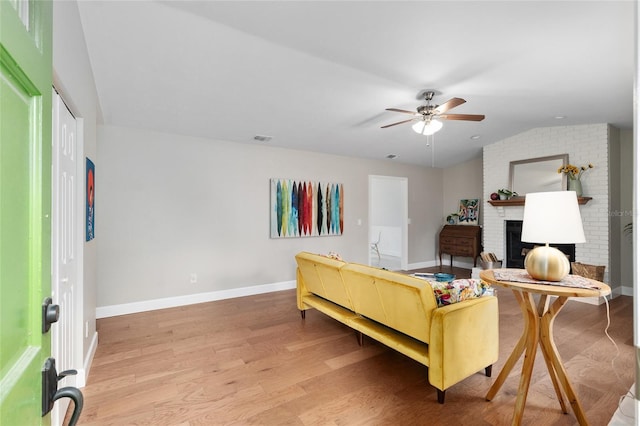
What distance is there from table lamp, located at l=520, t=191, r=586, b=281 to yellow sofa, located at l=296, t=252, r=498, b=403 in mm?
504

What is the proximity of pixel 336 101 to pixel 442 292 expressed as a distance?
8.14 feet

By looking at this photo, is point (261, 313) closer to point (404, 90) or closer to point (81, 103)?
point (81, 103)

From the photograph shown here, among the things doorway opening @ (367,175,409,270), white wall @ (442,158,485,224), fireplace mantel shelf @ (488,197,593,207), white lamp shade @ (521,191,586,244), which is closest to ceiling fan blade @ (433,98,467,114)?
white lamp shade @ (521,191,586,244)

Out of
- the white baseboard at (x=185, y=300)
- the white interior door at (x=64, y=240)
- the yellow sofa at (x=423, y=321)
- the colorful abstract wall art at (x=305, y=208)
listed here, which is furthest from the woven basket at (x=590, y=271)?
the white interior door at (x=64, y=240)

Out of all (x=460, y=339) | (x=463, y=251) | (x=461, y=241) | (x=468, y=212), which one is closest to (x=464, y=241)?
(x=461, y=241)

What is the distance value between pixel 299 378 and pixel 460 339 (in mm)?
1222

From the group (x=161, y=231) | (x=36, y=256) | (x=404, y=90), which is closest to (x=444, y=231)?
(x=404, y=90)

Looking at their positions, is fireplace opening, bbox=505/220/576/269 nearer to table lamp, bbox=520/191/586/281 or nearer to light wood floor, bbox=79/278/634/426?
light wood floor, bbox=79/278/634/426

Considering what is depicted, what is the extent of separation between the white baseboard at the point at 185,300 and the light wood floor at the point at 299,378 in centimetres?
26

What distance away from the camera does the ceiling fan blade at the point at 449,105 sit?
280 cm

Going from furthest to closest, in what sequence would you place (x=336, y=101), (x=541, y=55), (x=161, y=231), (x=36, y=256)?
(x=161, y=231) < (x=336, y=101) < (x=541, y=55) < (x=36, y=256)

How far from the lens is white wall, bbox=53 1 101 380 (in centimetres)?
165

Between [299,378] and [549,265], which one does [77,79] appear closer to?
[299,378]

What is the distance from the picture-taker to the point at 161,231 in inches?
160
